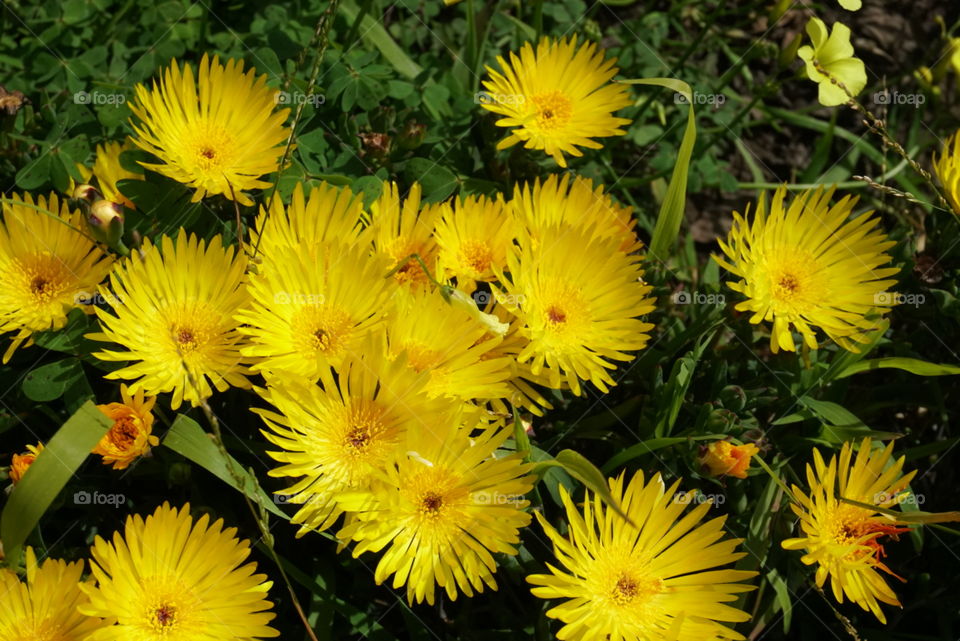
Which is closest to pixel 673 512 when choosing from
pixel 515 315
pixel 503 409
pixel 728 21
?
pixel 503 409

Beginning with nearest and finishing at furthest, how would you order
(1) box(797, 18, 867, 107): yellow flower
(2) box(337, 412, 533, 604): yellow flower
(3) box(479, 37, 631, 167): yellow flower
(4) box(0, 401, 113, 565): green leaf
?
(4) box(0, 401, 113, 565): green leaf
(2) box(337, 412, 533, 604): yellow flower
(3) box(479, 37, 631, 167): yellow flower
(1) box(797, 18, 867, 107): yellow flower

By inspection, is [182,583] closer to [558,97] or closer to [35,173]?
[35,173]

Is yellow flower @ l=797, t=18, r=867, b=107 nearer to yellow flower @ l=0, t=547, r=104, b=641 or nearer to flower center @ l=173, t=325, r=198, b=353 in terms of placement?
flower center @ l=173, t=325, r=198, b=353

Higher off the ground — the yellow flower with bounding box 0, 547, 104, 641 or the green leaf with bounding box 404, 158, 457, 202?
the green leaf with bounding box 404, 158, 457, 202

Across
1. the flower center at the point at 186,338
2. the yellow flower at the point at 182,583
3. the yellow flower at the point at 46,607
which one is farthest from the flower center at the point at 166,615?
the flower center at the point at 186,338

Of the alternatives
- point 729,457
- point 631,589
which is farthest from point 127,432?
point 729,457

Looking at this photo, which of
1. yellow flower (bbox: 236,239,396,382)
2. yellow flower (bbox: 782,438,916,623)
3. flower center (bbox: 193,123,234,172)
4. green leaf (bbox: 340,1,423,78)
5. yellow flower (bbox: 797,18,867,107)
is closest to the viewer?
yellow flower (bbox: 236,239,396,382)

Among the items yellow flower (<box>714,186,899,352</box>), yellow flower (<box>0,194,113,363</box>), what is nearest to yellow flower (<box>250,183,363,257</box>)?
yellow flower (<box>0,194,113,363</box>)

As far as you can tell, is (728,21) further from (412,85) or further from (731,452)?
(731,452)
